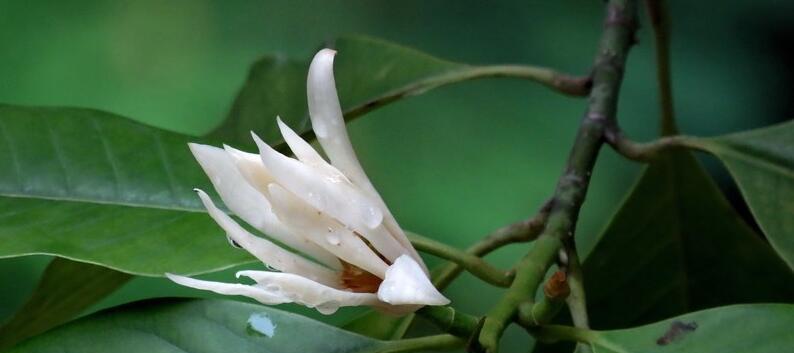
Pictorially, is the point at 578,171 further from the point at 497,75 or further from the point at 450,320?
the point at 450,320

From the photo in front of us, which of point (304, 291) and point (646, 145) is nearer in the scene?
point (304, 291)

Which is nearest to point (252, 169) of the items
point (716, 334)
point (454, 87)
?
point (716, 334)

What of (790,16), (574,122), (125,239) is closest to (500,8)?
(574,122)

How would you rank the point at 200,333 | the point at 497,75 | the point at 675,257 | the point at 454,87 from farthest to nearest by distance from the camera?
the point at 454,87 → the point at 675,257 → the point at 497,75 → the point at 200,333

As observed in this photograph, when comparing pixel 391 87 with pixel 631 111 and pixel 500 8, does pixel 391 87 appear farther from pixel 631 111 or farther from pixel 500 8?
pixel 500 8

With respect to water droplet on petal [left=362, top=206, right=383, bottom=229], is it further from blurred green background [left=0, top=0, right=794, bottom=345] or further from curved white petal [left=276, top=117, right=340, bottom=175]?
blurred green background [left=0, top=0, right=794, bottom=345]

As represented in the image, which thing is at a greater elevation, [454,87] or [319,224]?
[319,224]

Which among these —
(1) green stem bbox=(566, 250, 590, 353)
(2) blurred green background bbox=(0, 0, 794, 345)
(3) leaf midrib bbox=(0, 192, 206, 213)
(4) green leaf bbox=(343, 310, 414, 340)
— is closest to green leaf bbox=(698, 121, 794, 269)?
(1) green stem bbox=(566, 250, 590, 353)
